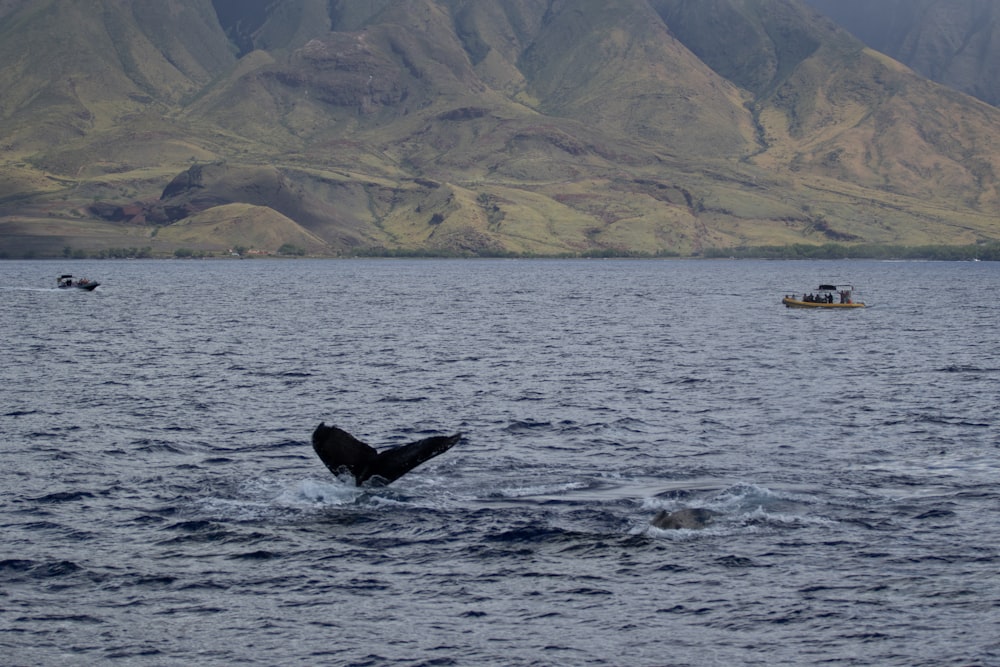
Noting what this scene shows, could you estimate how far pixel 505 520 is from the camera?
42.2m

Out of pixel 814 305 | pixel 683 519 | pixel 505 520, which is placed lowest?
pixel 505 520

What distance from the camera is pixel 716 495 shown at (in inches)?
1795

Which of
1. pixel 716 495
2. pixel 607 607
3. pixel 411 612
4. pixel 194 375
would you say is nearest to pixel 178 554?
pixel 411 612

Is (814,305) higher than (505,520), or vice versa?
(814,305)

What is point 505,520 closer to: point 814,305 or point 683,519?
point 683,519

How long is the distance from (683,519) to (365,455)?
1276cm

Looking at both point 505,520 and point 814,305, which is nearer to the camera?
point 505,520

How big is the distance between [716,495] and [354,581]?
627 inches

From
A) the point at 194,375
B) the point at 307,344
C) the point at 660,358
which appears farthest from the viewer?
the point at 307,344

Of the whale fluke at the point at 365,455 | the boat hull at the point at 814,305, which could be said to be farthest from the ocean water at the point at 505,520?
the boat hull at the point at 814,305

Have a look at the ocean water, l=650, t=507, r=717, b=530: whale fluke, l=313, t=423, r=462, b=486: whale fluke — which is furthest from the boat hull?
l=650, t=507, r=717, b=530: whale fluke

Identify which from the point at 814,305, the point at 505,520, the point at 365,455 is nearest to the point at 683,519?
the point at 505,520

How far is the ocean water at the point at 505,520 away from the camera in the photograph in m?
31.7

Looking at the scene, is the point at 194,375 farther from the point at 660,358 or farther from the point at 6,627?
the point at 6,627
